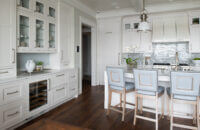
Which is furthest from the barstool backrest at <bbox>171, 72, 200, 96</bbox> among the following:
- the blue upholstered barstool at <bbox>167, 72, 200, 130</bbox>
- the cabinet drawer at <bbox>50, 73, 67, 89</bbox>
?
the cabinet drawer at <bbox>50, 73, 67, 89</bbox>

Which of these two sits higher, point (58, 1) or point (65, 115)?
point (58, 1)

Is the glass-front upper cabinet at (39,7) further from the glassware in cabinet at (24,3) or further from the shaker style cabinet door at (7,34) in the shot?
the shaker style cabinet door at (7,34)

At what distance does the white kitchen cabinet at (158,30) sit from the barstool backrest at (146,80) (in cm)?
304

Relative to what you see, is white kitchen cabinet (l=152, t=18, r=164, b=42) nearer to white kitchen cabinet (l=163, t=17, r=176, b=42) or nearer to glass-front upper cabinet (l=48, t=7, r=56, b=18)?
white kitchen cabinet (l=163, t=17, r=176, b=42)

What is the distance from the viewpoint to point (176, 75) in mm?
2246

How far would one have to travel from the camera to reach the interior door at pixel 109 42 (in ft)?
18.9

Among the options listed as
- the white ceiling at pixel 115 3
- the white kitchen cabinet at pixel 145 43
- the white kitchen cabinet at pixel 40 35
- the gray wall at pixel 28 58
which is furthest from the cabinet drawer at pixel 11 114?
the white kitchen cabinet at pixel 145 43

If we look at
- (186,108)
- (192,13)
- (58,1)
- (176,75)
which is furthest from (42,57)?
(192,13)

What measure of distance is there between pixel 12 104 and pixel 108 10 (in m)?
4.58

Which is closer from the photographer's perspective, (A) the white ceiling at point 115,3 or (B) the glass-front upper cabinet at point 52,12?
(B) the glass-front upper cabinet at point 52,12

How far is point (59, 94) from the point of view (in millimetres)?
3590

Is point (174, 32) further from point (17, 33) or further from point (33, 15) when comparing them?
point (17, 33)

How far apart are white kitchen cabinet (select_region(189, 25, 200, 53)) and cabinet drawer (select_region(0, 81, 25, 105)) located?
504 centimetres

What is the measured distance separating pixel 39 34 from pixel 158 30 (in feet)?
12.8
